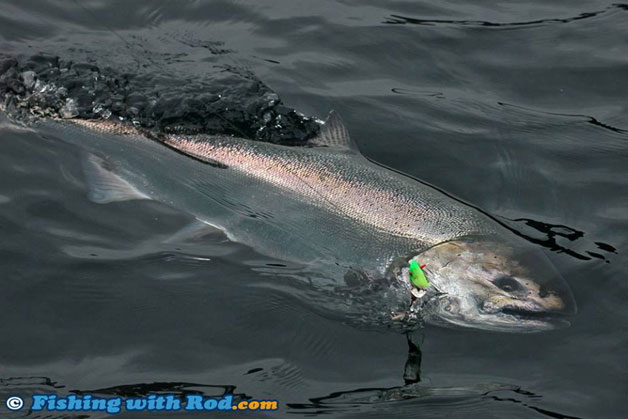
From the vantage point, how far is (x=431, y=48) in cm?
847

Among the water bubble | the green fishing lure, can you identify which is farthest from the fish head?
the water bubble

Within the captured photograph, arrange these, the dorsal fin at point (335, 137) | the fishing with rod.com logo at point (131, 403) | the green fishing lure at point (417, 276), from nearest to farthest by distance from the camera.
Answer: the fishing with rod.com logo at point (131, 403) < the green fishing lure at point (417, 276) < the dorsal fin at point (335, 137)

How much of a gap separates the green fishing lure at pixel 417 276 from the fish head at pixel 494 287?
20 centimetres

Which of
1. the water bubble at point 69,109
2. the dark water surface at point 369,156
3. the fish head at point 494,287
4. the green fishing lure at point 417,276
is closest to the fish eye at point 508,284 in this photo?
the fish head at point 494,287

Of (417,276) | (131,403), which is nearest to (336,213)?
(417,276)

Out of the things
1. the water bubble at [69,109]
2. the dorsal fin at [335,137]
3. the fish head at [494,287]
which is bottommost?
the fish head at [494,287]

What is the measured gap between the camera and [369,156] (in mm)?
6977

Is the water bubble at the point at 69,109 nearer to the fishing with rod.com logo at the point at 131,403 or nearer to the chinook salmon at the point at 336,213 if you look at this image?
the chinook salmon at the point at 336,213

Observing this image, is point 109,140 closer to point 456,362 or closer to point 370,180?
point 370,180

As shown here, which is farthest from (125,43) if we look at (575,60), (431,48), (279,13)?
(575,60)

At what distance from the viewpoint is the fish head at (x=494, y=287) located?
207 inches

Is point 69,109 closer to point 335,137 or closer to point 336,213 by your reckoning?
point 335,137

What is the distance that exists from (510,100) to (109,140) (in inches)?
131

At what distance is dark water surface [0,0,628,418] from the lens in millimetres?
4938
